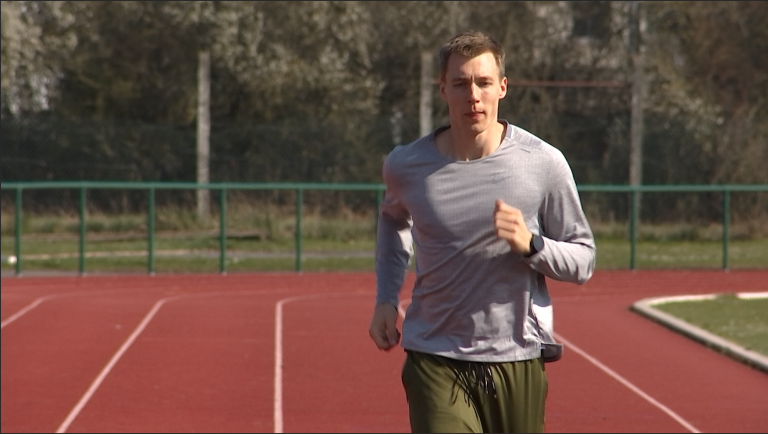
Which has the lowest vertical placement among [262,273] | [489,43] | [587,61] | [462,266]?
[262,273]

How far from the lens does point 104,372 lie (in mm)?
10398

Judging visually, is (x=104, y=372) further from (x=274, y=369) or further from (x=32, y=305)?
(x=32, y=305)

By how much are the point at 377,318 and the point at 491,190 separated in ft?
1.60

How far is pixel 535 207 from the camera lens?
11.0 feet

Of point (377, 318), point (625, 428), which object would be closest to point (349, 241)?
point (625, 428)

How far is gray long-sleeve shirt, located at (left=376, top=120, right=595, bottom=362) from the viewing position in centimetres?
331

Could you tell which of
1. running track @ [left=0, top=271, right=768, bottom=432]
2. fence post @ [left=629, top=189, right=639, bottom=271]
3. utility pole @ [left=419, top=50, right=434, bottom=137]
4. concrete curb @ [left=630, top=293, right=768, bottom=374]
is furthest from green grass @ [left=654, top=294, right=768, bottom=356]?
utility pole @ [left=419, top=50, right=434, bottom=137]

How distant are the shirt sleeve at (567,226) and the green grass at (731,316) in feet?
26.0

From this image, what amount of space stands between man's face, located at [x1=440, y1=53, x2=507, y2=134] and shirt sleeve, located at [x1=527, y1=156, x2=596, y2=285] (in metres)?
0.24

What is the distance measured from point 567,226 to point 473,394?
51 centimetres

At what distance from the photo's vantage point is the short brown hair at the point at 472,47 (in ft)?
10.7

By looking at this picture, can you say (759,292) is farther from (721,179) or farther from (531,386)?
(531,386)

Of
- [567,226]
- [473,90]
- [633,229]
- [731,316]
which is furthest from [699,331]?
[473,90]

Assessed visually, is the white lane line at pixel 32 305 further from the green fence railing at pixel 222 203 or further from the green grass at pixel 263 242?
the green grass at pixel 263 242
